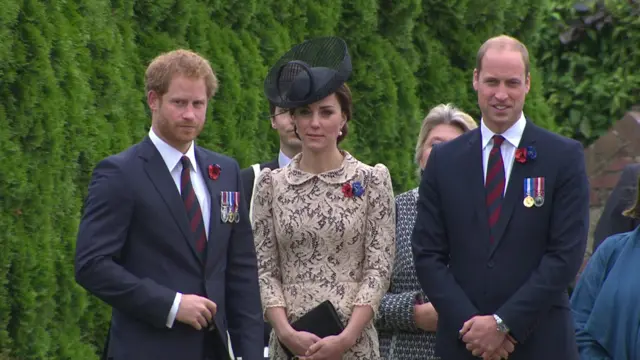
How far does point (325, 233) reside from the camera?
19.7 feet

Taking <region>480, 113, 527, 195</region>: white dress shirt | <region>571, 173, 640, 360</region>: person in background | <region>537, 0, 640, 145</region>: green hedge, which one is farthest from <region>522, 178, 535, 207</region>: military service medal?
<region>537, 0, 640, 145</region>: green hedge

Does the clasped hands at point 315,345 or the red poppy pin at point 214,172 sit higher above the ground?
the red poppy pin at point 214,172

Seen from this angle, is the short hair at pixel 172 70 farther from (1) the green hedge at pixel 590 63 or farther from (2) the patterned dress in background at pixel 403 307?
(1) the green hedge at pixel 590 63

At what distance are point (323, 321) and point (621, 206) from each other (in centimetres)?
273

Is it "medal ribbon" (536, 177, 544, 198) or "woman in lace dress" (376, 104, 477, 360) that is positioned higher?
"medal ribbon" (536, 177, 544, 198)

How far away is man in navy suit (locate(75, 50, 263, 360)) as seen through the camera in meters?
5.38

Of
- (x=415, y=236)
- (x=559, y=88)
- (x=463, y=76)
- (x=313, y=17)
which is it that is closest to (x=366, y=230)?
(x=415, y=236)

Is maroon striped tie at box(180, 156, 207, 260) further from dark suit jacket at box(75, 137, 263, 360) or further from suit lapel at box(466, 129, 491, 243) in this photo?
suit lapel at box(466, 129, 491, 243)

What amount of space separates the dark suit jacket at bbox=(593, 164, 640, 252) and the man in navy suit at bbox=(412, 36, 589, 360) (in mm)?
2194

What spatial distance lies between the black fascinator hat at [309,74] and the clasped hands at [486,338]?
1181 millimetres

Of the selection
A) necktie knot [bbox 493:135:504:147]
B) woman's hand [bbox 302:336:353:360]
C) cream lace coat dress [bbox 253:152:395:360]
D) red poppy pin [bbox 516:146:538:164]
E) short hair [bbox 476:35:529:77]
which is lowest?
woman's hand [bbox 302:336:353:360]

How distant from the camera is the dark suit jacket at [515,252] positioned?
5.67m

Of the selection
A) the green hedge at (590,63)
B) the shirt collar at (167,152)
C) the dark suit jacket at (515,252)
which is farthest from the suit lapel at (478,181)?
the green hedge at (590,63)

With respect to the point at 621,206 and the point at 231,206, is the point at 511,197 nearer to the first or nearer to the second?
the point at 231,206
